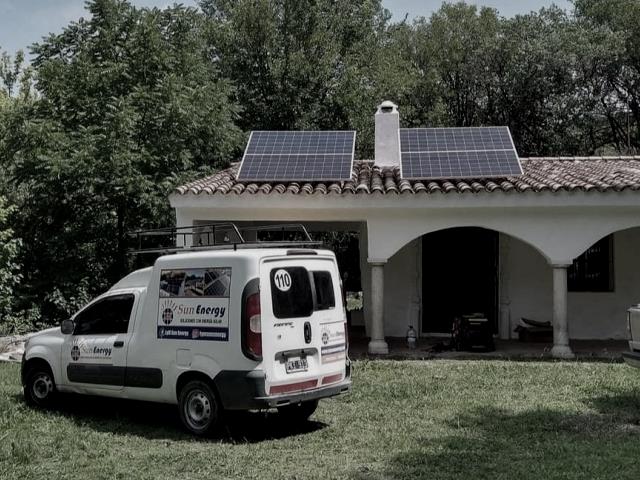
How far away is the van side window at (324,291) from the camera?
7.88 metres

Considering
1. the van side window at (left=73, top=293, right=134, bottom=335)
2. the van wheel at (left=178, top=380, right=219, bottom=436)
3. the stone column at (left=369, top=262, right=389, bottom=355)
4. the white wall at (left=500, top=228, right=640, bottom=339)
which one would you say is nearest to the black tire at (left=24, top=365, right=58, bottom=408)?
the van side window at (left=73, top=293, right=134, bottom=335)

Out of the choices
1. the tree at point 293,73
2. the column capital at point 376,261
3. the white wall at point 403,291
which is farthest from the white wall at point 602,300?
the tree at point 293,73

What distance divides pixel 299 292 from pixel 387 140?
346 inches

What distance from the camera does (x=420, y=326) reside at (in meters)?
16.2

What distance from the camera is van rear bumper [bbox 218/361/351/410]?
23.4 ft

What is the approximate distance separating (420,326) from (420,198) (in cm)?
419

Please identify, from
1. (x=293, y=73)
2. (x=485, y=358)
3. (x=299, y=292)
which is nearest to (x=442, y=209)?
(x=485, y=358)

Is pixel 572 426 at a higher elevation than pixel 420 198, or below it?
below

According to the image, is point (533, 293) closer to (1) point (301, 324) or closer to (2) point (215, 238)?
(2) point (215, 238)

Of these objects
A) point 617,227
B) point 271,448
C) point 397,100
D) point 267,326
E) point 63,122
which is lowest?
point 271,448

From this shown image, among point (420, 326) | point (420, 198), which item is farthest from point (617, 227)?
point (420, 326)

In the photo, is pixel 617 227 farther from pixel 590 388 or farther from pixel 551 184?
pixel 590 388

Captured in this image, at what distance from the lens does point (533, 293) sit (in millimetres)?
15789

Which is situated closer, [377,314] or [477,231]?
[377,314]
